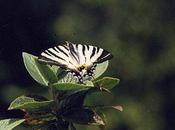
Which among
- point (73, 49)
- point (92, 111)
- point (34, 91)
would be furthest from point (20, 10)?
point (92, 111)

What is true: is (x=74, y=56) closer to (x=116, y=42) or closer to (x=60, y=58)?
(x=60, y=58)

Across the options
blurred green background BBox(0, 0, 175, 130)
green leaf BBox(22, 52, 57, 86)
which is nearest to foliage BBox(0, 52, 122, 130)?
green leaf BBox(22, 52, 57, 86)

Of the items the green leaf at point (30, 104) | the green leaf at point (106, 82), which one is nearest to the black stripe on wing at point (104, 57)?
the green leaf at point (106, 82)

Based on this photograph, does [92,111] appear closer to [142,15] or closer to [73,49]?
[73,49]

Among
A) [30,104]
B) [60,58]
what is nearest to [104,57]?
[60,58]

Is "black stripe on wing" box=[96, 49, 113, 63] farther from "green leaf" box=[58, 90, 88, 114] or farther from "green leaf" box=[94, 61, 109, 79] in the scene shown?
"green leaf" box=[58, 90, 88, 114]
